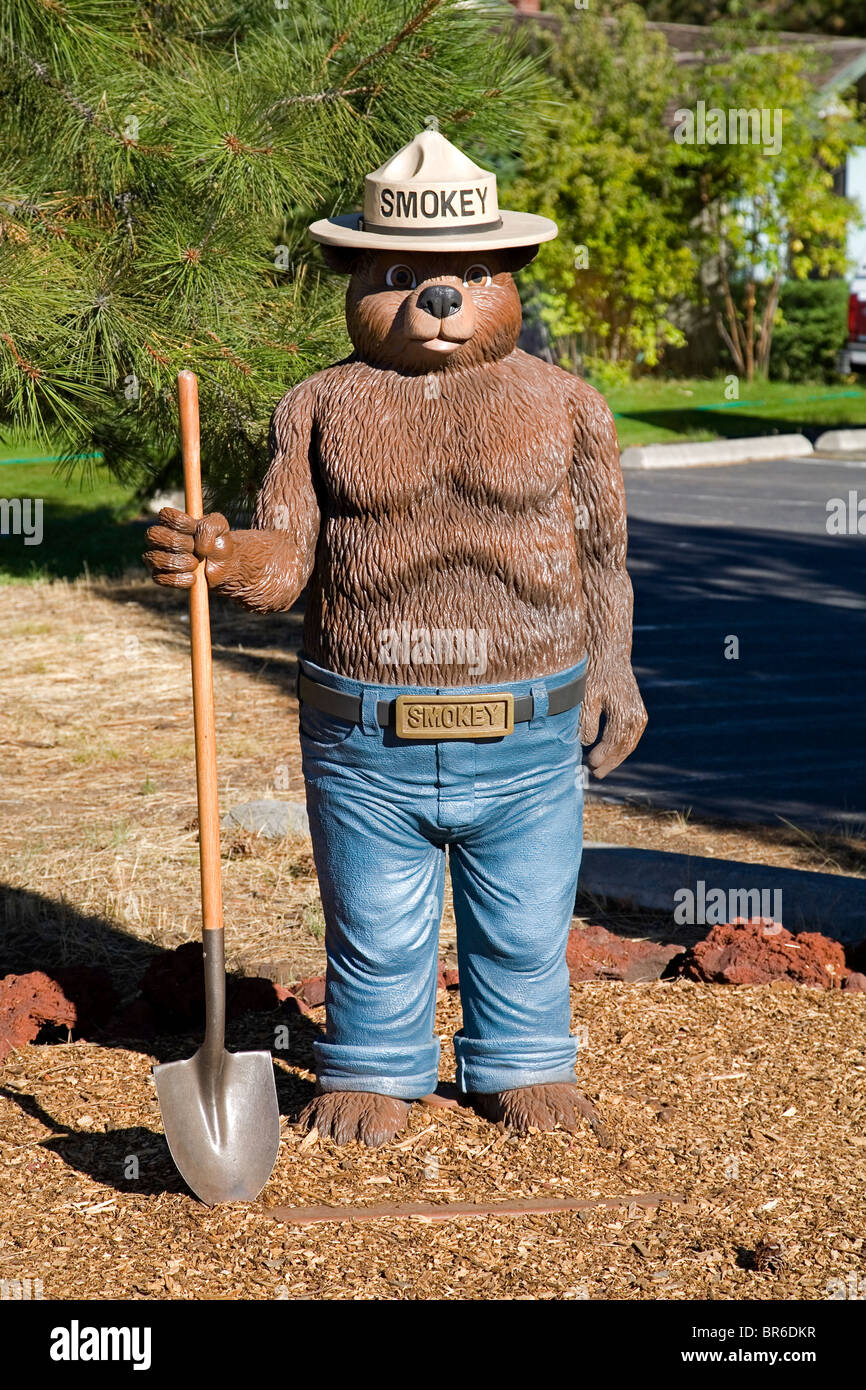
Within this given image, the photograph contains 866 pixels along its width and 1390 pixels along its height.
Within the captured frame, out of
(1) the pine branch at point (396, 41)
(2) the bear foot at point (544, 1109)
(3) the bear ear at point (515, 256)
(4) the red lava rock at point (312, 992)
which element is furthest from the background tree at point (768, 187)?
(2) the bear foot at point (544, 1109)

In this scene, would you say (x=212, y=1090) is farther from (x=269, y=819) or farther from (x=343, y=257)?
(x=269, y=819)

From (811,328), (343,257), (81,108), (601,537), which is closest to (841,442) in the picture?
(811,328)

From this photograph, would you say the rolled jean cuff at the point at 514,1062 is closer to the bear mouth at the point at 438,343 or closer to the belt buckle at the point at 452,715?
the belt buckle at the point at 452,715

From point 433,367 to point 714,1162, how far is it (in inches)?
63.9

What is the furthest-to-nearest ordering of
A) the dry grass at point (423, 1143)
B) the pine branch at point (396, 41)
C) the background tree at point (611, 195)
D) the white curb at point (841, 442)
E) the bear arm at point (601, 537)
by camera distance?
1. the background tree at point (611, 195)
2. the white curb at point (841, 442)
3. the pine branch at point (396, 41)
4. the bear arm at point (601, 537)
5. the dry grass at point (423, 1143)

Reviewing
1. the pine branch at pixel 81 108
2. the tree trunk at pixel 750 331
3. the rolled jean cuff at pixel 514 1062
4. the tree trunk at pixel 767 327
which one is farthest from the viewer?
the tree trunk at pixel 750 331

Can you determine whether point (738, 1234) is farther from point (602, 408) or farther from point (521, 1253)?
point (602, 408)

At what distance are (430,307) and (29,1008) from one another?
1.92 metres

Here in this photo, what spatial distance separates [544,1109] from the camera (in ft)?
10.4

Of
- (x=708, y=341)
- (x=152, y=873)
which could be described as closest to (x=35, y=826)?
Answer: (x=152, y=873)

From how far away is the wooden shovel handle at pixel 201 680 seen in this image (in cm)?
279

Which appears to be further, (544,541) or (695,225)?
(695,225)

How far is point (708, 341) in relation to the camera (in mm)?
20297

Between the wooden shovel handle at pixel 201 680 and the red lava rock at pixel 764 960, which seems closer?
the wooden shovel handle at pixel 201 680
